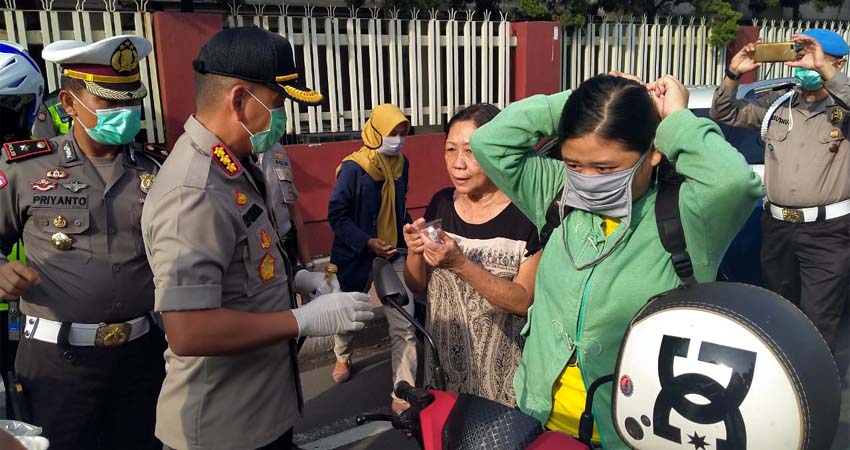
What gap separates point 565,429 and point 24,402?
188cm

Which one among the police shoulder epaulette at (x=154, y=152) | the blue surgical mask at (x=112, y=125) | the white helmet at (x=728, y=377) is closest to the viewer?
the white helmet at (x=728, y=377)

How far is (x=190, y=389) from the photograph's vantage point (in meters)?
1.73

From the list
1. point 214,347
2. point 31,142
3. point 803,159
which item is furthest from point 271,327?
point 803,159

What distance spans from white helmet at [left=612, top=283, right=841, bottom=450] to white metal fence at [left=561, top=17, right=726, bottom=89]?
678cm

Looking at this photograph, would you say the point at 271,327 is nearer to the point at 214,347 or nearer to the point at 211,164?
the point at 214,347

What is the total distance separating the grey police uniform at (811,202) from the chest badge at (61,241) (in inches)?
147

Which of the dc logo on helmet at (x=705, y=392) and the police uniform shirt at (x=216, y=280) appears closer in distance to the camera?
the dc logo on helmet at (x=705, y=392)

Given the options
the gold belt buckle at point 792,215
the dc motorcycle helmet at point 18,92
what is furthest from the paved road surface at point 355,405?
the dc motorcycle helmet at point 18,92

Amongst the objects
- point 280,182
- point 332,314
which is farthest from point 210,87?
point 280,182

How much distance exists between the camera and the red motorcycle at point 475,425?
1.42m

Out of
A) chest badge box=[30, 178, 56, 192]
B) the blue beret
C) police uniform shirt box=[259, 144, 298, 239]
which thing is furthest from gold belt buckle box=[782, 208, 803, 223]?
chest badge box=[30, 178, 56, 192]

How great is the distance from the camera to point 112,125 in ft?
7.95

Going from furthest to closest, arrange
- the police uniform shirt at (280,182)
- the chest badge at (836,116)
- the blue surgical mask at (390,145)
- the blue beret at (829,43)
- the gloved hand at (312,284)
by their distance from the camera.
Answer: the blue surgical mask at (390,145), the blue beret at (829,43), the chest badge at (836,116), the police uniform shirt at (280,182), the gloved hand at (312,284)

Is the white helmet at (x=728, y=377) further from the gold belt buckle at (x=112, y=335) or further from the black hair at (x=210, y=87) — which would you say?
the gold belt buckle at (x=112, y=335)
